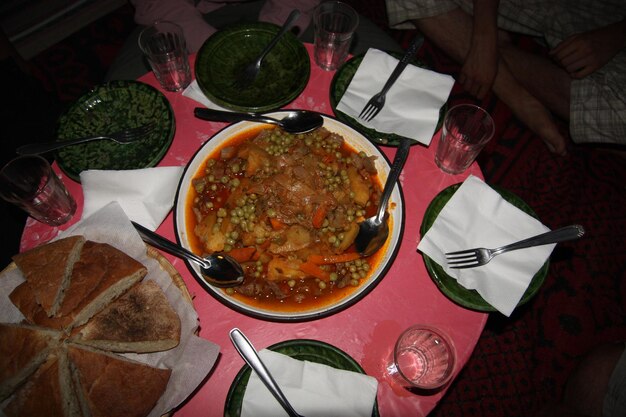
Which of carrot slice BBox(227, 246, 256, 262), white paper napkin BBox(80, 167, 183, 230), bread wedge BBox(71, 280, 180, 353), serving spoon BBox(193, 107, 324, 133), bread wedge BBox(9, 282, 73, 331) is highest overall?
Answer: serving spoon BBox(193, 107, 324, 133)

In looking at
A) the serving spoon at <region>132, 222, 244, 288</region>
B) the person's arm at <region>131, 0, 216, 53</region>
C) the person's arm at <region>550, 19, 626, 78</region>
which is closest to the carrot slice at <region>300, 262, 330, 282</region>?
the serving spoon at <region>132, 222, 244, 288</region>

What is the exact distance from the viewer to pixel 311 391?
1.98 meters

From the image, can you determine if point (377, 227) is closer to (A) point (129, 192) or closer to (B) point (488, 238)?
(B) point (488, 238)

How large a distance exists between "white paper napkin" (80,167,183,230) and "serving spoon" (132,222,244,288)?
208 mm

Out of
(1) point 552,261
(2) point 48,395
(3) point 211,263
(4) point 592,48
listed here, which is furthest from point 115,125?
(4) point 592,48

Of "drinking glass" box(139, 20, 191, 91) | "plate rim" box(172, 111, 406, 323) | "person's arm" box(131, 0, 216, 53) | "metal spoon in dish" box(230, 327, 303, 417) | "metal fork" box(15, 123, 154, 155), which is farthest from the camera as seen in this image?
"person's arm" box(131, 0, 216, 53)

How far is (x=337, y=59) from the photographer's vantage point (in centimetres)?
324

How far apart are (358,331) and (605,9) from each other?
4904mm

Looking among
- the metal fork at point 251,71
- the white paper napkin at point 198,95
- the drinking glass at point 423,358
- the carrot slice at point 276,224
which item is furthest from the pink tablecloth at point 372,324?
the metal fork at point 251,71

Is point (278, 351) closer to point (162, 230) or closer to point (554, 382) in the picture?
point (162, 230)

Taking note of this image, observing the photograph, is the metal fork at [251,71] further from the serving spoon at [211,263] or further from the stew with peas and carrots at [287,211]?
the serving spoon at [211,263]

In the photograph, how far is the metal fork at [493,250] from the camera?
2291 millimetres

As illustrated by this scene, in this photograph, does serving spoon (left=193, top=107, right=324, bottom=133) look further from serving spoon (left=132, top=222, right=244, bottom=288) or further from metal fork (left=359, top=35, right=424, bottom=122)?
serving spoon (left=132, top=222, right=244, bottom=288)

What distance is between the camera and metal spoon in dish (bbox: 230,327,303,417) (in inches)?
75.3
